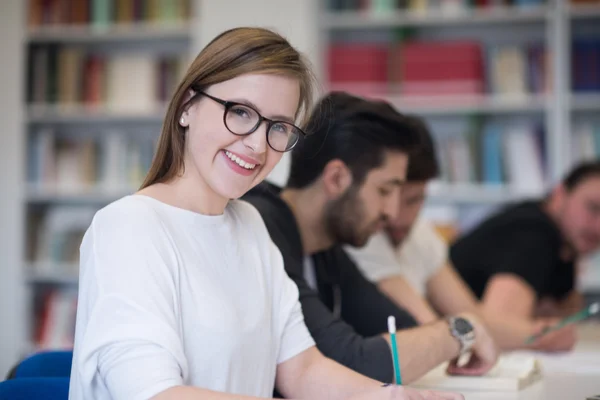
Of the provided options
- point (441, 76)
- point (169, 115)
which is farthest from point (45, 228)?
point (169, 115)

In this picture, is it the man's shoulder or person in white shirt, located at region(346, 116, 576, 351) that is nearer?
person in white shirt, located at region(346, 116, 576, 351)

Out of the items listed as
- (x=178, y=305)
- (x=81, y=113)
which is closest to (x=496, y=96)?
(x=81, y=113)

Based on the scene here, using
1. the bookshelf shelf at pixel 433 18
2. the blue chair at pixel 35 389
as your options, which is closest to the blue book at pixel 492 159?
the bookshelf shelf at pixel 433 18

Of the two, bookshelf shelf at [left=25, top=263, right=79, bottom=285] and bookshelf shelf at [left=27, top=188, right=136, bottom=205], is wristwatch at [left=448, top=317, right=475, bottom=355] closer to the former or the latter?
bookshelf shelf at [left=27, top=188, right=136, bottom=205]

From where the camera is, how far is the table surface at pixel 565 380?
1.65 metres

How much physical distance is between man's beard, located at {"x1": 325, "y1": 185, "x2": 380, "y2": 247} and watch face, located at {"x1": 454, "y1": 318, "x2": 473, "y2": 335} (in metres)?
0.33

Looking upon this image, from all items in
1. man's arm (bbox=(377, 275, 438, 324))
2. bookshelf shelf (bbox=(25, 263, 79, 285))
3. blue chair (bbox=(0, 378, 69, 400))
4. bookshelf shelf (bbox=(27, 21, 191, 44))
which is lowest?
bookshelf shelf (bbox=(25, 263, 79, 285))

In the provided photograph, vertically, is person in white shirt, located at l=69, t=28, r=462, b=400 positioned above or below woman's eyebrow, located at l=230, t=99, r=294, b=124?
below

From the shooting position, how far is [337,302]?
211 centimetres

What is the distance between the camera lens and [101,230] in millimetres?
1228

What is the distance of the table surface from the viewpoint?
1647 millimetres

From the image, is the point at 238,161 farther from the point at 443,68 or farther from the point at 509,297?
the point at 443,68

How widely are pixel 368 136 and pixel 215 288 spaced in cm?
79

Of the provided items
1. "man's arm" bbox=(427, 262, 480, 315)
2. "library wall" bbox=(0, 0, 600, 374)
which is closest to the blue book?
"library wall" bbox=(0, 0, 600, 374)
